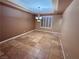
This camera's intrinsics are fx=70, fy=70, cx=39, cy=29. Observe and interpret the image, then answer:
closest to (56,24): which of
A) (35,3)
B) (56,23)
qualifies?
(56,23)

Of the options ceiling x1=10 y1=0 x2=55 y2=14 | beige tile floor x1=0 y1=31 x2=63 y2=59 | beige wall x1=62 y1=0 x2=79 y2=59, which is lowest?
beige tile floor x1=0 y1=31 x2=63 y2=59

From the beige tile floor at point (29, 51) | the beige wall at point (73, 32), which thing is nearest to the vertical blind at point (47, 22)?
the beige tile floor at point (29, 51)

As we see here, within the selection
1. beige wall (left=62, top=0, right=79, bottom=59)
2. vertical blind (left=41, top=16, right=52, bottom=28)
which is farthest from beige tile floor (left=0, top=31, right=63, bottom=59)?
vertical blind (left=41, top=16, right=52, bottom=28)

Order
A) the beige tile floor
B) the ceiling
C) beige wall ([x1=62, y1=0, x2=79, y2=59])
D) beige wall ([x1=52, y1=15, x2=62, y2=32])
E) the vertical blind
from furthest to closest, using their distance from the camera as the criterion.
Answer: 1. the vertical blind
2. beige wall ([x1=52, y1=15, x2=62, y2=32])
3. the ceiling
4. the beige tile floor
5. beige wall ([x1=62, y1=0, x2=79, y2=59])

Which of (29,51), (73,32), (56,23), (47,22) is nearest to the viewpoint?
(73,32)

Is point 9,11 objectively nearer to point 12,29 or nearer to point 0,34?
point 12,29

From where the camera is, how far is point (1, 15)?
165 inches

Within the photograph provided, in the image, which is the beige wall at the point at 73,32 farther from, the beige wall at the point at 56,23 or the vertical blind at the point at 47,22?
the vertical blind at the point at 47,22

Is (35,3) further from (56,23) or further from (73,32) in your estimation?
(56,23)

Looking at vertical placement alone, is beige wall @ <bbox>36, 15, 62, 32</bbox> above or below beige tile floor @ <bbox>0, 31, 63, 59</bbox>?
above

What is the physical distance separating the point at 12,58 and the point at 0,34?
212cm

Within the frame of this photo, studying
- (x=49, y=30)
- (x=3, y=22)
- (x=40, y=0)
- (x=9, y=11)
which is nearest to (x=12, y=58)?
(x=3, y=22)

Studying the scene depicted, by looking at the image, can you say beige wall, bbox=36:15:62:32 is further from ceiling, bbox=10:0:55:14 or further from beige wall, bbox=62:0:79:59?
beige wall, bbox=62:0:79:59

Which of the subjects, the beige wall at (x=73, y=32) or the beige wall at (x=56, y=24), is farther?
the beige wall at (x=56, y=24)
